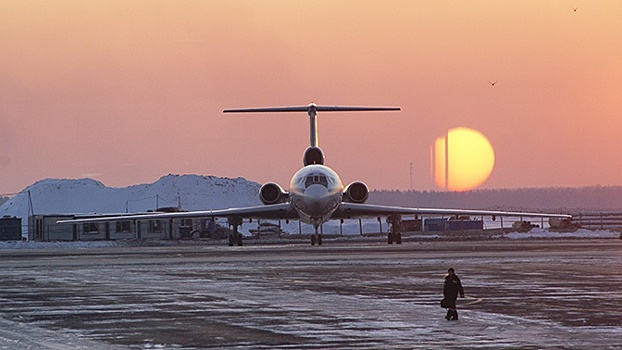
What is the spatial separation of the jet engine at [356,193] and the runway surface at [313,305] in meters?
24.5

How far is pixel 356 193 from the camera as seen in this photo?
63.8 meters

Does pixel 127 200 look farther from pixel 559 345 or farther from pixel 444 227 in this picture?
pixel 559 345

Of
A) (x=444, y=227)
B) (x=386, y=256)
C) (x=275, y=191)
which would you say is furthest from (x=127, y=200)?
(x=386, y=256)

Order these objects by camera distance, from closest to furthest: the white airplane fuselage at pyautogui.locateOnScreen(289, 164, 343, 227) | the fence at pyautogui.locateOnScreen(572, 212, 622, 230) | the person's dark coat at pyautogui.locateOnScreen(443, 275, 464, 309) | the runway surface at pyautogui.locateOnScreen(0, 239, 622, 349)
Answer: the runway surface at pyautogui.locateOnScreen(0, 239, 622, 349)
the person's dark coat at pyautogui.locateOnScreen(443, 275, 464, 309)
the white airplane fuselage at pyautogui.locateOnScreen(289, 164, 343, 227)
the fence at pyautogui.locateOnScreen(572, 212, 622, 230)

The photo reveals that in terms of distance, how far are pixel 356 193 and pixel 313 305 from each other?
41.5 m

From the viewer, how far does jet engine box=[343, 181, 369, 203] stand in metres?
63.7

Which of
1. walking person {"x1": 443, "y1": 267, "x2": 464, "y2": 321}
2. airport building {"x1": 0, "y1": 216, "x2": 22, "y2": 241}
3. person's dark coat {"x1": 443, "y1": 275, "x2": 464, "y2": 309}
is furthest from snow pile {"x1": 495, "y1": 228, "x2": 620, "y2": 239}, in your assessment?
walking person {"x1": 443, "y1": 267, "x2": 464, "y2": 321}

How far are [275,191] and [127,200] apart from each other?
430 feet

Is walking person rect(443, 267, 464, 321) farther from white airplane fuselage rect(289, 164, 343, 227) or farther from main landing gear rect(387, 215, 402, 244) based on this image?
main landing gear rect(387, 215, 402, 244)

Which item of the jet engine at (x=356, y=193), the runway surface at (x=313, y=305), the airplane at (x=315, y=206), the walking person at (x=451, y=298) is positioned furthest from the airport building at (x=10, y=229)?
the walking person at (x=451, y=298)

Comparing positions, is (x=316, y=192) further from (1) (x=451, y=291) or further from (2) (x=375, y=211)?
(1) (x=451, y=291)

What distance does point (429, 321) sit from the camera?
19234mm

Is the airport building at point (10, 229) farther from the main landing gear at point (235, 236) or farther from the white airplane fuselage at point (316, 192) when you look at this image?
the white airplane fuselage at point (316, 192)

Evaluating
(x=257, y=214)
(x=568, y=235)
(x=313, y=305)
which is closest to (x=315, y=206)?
(x=257, y=214)
